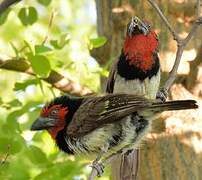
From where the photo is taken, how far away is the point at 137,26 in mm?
4430

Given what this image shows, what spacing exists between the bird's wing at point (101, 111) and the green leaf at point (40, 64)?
12.1 inches

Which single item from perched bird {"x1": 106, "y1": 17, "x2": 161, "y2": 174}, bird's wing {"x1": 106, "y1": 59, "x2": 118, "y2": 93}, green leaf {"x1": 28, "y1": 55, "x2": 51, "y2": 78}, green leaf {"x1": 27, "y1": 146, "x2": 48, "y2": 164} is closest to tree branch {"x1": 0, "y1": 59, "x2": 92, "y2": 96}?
bird's wing {"x1": 106, "y1": 59, "x2": 118, "y2": 93}

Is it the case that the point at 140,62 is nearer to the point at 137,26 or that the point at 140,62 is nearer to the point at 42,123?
the point at 137,26

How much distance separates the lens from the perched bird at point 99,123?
3861mm

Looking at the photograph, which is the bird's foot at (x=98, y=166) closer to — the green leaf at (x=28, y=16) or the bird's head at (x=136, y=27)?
the bird's head at (x=136, y=27)

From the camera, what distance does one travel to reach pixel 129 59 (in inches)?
181

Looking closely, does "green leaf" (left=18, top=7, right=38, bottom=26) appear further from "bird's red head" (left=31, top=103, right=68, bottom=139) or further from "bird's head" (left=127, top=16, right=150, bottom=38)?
"bird's red head" (left=31, top=103, right=68, bottom=139)

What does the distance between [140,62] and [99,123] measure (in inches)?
30.5

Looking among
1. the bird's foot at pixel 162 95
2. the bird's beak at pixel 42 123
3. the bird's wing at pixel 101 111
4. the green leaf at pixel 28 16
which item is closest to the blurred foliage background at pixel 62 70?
the green leaf at pixel 28 16

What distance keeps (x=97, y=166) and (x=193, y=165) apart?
48.2 inches

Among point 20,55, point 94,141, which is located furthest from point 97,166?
point 20,55

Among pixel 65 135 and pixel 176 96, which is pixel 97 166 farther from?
pixel 176 96

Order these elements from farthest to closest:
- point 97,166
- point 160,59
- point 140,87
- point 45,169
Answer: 1. point 160,59
2. point 140,87
3. point 45,169
4. point 97,166

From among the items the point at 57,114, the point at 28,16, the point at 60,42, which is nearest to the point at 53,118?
the point at 57,114
